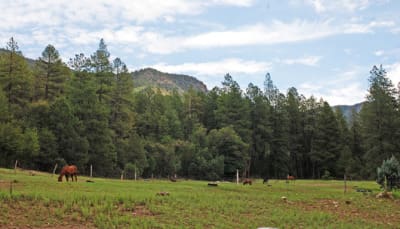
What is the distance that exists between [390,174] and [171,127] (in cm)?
6086

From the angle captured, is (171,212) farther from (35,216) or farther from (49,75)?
(49,75)

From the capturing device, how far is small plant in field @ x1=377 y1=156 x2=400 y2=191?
36119 mm

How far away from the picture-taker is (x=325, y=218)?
71.2 ft

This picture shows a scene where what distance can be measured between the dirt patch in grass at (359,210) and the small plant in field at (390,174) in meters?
6.85

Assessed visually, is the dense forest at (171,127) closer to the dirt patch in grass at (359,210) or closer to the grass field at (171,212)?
the grass field at (171,212)

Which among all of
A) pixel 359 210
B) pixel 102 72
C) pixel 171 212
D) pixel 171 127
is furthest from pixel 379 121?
pixel 171 212

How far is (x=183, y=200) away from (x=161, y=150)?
178 feet

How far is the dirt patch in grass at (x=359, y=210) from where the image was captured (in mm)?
22328

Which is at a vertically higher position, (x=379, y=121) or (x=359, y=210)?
(x=379, y=121)

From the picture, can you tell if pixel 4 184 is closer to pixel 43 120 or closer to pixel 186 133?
pixel 43 120

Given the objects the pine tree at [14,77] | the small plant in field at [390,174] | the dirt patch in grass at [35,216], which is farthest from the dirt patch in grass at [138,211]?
the pine tree at [14,77]

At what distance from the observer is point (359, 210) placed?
25062 millimetres

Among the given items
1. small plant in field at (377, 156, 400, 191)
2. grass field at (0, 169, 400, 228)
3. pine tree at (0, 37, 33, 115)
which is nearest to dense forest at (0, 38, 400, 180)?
pine tree at (0, 37, 33, 115)

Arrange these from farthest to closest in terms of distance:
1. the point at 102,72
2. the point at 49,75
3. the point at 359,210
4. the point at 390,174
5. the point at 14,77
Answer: the point at 102,72 < the point at 49,75 < the point at 14,77 < the point at 390,174 < the point at 359,210
